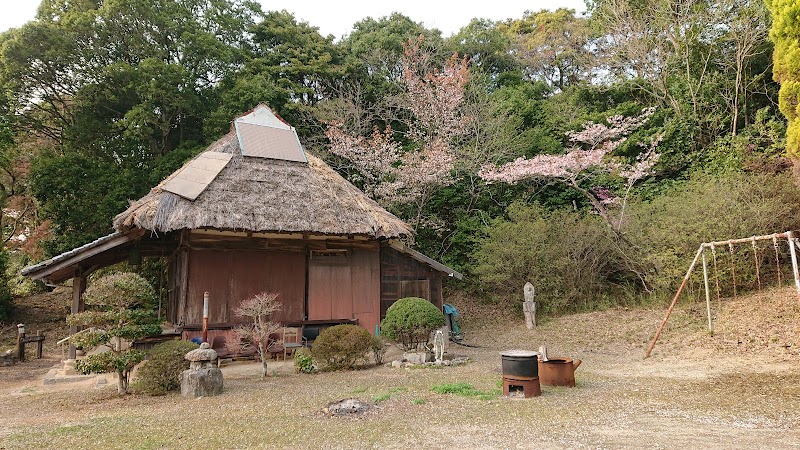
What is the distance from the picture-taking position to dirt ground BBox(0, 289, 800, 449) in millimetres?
4047

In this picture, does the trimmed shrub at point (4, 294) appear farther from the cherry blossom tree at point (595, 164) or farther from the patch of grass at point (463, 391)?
the cherry blossom tree at point (595, 164)

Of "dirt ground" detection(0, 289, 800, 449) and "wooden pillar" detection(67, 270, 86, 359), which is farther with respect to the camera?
"wooden pillar" detection(67, 270, 86, 359)

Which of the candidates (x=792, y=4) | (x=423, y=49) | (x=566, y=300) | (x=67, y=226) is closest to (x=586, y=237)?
(x=566, y=300)

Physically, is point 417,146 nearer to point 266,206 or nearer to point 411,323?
point 266,206

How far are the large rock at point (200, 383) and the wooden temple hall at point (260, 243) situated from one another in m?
2.88

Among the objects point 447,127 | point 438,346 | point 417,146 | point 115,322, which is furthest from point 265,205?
point 417,146

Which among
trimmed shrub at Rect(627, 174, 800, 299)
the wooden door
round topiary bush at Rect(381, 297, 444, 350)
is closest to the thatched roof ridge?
the wooden door

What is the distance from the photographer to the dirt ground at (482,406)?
4047 millimetres

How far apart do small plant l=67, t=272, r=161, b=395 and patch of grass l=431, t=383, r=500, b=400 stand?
3934 mm

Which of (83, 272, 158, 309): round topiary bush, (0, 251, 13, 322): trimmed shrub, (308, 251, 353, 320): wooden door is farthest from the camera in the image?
(0, 251, 13, 322): trimmed shrub

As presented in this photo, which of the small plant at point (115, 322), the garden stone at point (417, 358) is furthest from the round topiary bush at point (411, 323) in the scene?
the small plant at point (115, 322)

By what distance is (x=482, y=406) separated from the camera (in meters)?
5.14

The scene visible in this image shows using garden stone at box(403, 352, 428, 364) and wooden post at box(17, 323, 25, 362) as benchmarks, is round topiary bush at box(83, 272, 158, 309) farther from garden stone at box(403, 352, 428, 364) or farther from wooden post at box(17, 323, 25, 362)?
wooden post at box(17, 323, 25, 362)

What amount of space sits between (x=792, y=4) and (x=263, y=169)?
11.4 meters
